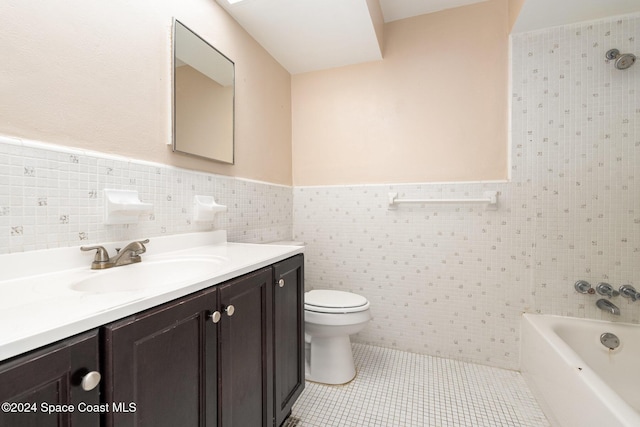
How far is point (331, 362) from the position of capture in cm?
171

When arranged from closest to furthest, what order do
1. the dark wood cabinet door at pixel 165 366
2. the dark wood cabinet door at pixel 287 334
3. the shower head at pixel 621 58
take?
the dark wood cabinet door at pixel 165 366 → the dark wood cabinet door at pixel 287 334 → the shower head at pixel 621 58

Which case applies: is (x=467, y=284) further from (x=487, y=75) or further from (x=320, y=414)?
(x=487, y=75)

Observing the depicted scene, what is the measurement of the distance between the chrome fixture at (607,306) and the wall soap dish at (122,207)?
2.41 meters

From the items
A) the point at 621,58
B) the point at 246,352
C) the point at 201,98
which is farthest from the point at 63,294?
the point at 621,58

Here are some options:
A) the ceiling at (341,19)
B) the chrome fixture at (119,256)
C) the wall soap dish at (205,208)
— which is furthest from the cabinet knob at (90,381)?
the ceiling at (341,19)

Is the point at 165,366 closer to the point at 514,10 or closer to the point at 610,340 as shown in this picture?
the point at 610,340

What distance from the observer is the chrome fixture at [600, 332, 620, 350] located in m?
1.56

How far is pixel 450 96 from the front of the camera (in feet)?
6.47

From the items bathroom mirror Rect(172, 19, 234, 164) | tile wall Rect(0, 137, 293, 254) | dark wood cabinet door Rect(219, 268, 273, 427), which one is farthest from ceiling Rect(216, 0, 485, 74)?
dark wood cabinet door Rect(219, 268, 273, 427)

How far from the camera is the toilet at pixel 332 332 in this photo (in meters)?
1.64

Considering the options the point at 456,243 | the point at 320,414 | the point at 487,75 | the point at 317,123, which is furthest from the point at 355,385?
the point at 487,75

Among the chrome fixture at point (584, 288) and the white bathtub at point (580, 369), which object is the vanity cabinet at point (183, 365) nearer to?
the white bathtub at point (580, 369)

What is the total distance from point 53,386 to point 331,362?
4.78 feet

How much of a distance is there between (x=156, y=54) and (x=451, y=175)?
1822 mm
